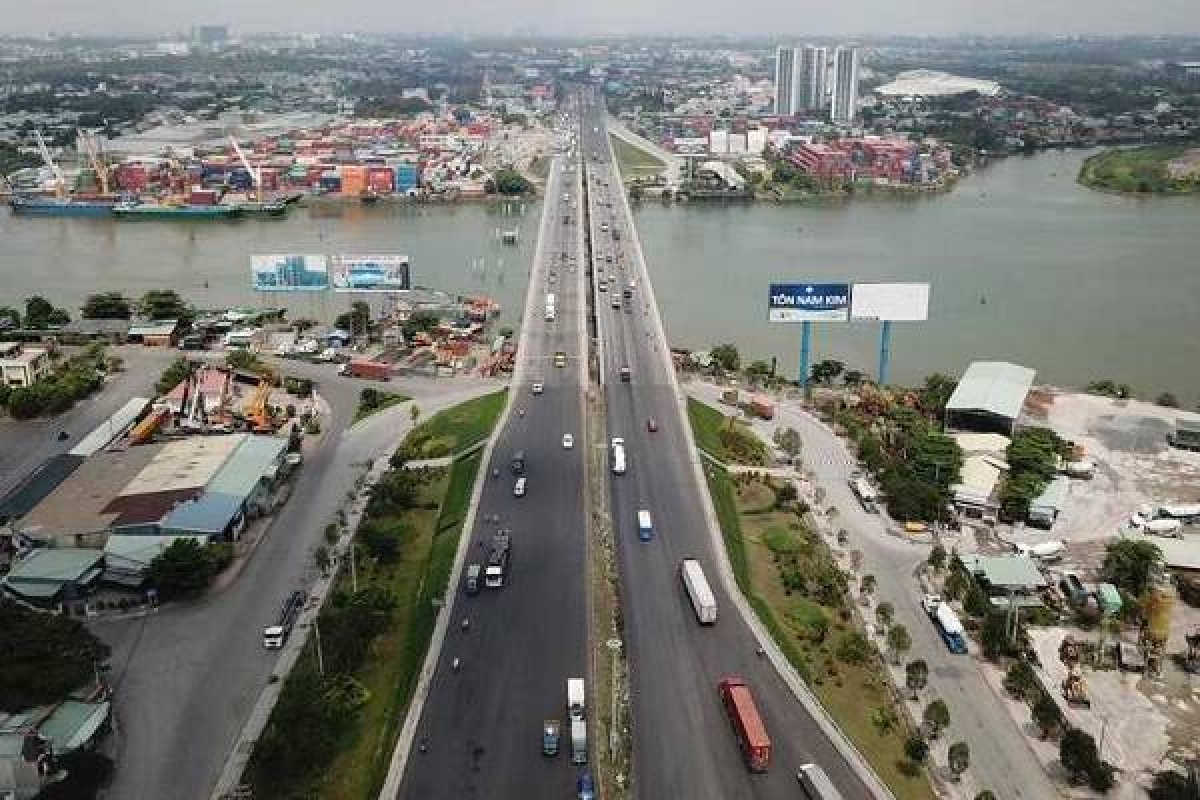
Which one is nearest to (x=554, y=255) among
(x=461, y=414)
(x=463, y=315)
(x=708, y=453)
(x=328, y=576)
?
(x=463, y=315)

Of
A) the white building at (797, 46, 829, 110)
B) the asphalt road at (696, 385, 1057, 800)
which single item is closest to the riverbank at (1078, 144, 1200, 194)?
the white building at (797, 46, 829, 110)

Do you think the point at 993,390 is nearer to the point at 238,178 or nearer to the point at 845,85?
the point at 238,178

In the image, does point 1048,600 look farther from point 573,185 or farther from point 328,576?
point 573,185

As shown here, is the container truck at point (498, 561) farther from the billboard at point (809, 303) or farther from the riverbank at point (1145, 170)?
the riverbank at point (1145, 170)

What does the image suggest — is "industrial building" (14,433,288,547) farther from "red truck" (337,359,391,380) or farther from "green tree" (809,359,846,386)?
"green tree" (809,359,846,386)

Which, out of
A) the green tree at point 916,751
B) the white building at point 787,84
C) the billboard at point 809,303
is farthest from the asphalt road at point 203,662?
the white building at point 787,84

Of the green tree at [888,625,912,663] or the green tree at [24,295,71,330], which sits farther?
the green tree at [24,295,71,330]
